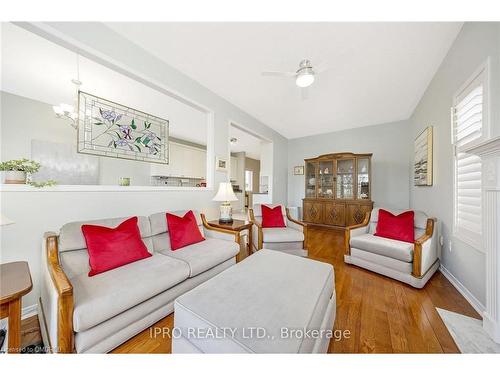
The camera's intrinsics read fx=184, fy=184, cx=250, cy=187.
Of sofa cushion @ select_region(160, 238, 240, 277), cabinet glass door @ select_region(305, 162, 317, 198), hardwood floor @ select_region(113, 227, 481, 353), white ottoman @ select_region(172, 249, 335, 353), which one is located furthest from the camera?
cabinet glass door @ select_region(305, 162, 317, 198)

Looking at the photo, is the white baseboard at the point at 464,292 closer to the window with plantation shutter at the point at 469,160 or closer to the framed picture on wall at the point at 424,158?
the window with plantation shutter at the point at 469,160

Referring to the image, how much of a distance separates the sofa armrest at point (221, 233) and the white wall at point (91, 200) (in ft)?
1.55

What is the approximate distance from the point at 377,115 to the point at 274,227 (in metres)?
3.11

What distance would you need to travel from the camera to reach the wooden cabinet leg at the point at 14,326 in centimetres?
90

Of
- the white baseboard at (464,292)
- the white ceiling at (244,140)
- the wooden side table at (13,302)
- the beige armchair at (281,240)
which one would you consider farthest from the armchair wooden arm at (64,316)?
the white ceiling at (244,140)

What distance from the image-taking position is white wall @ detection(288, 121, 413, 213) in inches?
154

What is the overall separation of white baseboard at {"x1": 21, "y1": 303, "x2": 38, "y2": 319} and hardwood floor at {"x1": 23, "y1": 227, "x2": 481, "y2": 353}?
0.08m

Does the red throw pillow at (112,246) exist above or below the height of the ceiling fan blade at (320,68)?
below

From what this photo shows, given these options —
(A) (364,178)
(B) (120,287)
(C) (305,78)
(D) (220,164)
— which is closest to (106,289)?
(B) (120,287)

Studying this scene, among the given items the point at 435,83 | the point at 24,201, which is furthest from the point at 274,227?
the point at 435,83

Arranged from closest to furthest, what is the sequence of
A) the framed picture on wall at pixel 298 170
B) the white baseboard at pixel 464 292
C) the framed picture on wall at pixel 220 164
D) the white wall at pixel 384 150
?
the white baseboard at pixel 464 292 < the framed picture on wall at pixel 220 164 < the white wall at pixel 384 150 < the framed picture on wall at pixel 298 170

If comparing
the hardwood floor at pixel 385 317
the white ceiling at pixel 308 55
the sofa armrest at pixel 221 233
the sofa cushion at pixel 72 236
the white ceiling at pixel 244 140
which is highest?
the white ceiling at pixel 308 55

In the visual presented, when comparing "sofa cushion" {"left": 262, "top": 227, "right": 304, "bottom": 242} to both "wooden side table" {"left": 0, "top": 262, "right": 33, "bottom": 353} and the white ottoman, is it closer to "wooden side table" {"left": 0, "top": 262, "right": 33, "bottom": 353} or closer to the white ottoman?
the white ottoman

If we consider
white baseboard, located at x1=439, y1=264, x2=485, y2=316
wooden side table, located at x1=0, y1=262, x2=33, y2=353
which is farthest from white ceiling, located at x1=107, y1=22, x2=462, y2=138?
white baseboard, located at x1=439, y1=264, x2=485, y2=316
